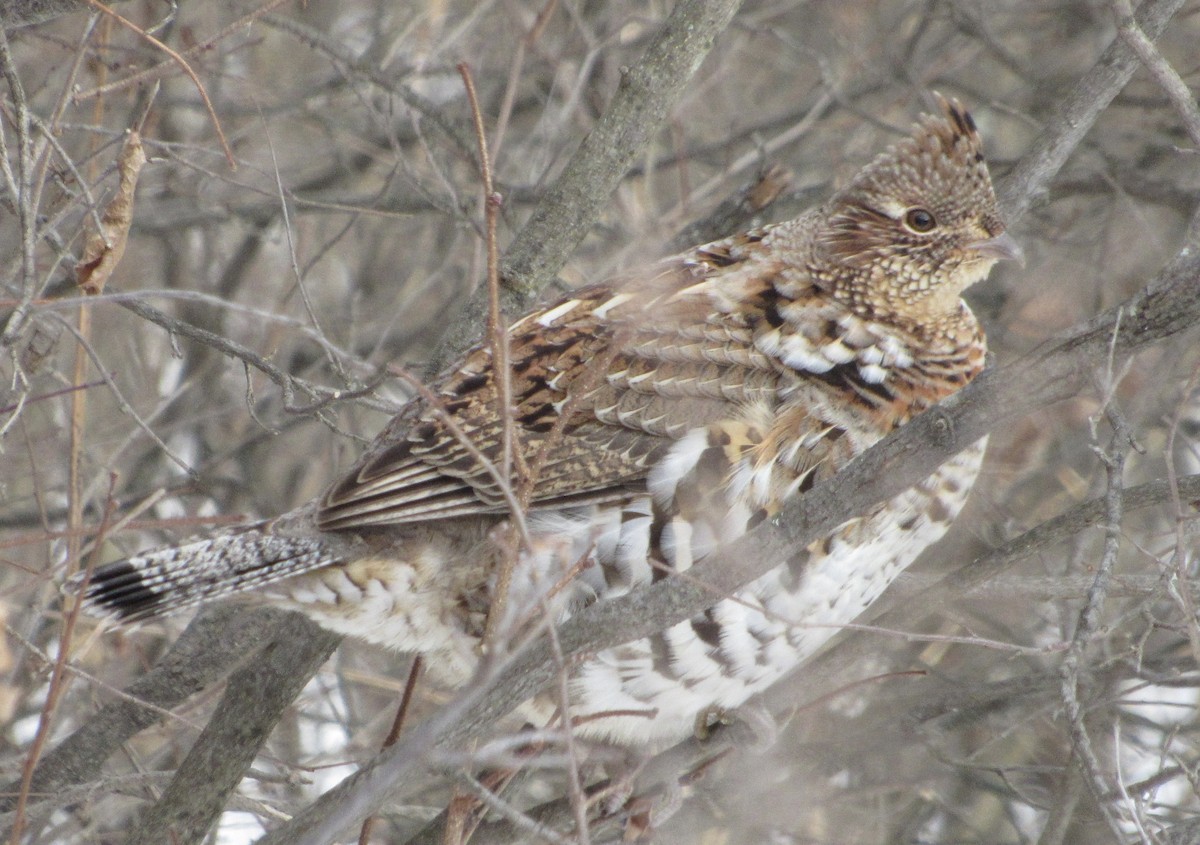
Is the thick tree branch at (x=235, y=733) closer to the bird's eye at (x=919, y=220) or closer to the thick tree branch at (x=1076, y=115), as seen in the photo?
the bird's eye at (x=919, y=220)

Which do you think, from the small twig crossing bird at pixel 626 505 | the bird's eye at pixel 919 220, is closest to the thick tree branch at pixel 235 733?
the small twig crossing bird at pixel 626 505

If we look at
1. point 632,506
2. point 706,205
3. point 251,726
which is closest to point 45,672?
point 251,726

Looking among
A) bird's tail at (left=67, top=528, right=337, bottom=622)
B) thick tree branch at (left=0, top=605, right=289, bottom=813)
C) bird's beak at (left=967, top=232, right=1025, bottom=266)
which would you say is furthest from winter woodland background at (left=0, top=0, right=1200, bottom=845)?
bird's beak at (left=967, top=232, right=1025, bottom=266)

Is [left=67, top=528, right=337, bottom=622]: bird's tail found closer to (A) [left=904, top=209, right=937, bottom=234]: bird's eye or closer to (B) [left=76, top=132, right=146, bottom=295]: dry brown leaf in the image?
(B) [left=76, top=132, right=146, bottom=295]: dry brown leaf

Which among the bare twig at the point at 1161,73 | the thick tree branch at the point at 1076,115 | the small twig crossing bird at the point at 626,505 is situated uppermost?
the bare twig at the point at 1161,73

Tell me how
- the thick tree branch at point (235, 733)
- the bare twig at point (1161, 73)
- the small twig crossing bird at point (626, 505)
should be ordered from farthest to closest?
the thick tree branch at point (235, 733), the small twig crossing bird at point (626, 505), the bare twig at point (1161, 73)
